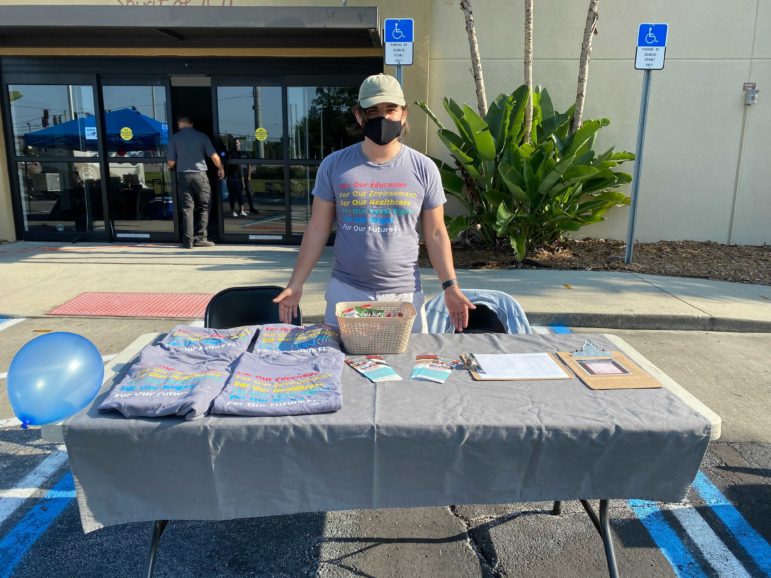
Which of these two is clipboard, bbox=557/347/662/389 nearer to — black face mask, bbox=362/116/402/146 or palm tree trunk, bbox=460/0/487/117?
black face mask, bbox=362/116/402/146

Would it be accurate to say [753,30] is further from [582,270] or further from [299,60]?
[299,60]

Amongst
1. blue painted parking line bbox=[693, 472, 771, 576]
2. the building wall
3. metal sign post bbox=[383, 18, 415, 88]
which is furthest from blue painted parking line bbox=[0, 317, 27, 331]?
blue painted parking line bbox=[693, 472, 771, 576]

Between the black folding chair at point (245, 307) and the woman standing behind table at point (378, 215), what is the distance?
22.3 inches

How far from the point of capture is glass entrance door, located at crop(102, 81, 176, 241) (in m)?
9.90

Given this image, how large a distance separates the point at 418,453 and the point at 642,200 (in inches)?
349

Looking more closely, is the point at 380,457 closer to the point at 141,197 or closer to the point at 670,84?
the point at 670,84

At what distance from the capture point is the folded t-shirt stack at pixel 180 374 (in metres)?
1.97

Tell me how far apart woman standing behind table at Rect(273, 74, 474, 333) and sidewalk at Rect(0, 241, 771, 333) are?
9.94 ft

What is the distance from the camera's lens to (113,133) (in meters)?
10.0

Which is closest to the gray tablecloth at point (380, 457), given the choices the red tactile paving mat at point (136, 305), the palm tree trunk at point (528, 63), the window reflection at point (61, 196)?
the red tactile paving mat at point (136, 305)

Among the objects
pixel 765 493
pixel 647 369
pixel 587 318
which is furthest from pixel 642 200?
pixel 647 369

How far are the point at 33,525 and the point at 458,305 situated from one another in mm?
2300

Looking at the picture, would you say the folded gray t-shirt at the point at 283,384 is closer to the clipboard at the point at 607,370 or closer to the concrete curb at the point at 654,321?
the clipboard at the point at 607,370

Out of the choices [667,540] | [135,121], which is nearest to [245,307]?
[667,540]
